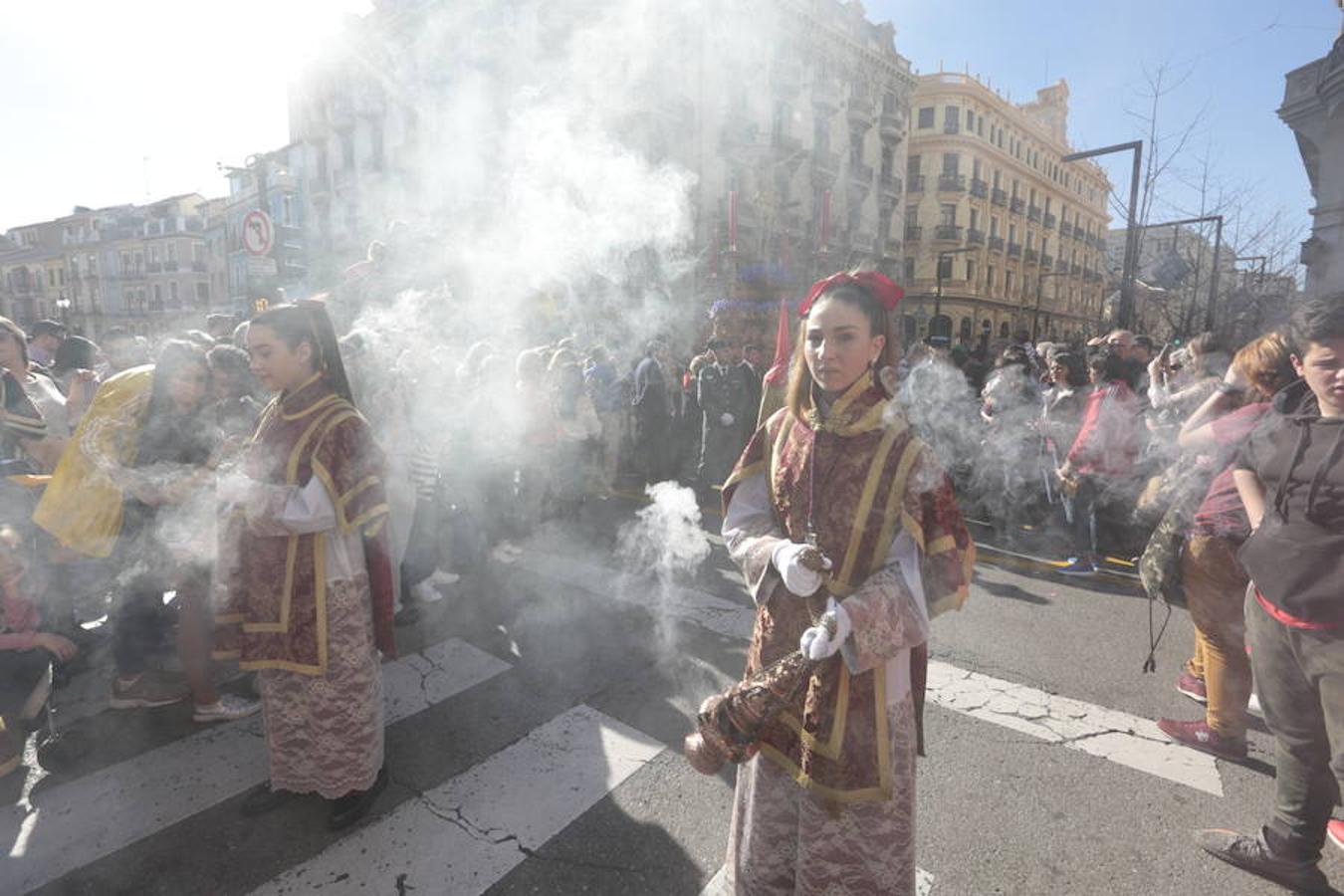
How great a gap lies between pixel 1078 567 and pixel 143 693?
6412 mm

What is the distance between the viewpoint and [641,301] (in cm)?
2322

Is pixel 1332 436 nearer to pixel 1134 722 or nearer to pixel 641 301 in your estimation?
pixel 1134 722

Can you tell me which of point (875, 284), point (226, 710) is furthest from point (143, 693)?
point (875, 284)

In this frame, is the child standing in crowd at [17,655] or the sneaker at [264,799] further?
the child standing in crowd at [17,655]

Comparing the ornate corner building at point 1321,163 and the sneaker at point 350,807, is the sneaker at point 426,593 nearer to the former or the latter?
the sneaker at point 350,807

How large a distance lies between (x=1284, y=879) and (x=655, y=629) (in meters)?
2.97

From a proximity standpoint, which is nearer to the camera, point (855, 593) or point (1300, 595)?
point (855, 593)

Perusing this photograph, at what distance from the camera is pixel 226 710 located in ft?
11.0

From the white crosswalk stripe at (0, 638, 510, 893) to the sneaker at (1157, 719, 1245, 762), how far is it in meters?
3.50

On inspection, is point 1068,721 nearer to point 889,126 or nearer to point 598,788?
point 598,788

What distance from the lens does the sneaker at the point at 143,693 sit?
11.2 feet

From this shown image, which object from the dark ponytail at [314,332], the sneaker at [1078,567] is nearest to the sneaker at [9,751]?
the dark ponytail at [314,332]

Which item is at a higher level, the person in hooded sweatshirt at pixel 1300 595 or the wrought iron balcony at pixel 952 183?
the wrought iron balcony at pixel 952 183

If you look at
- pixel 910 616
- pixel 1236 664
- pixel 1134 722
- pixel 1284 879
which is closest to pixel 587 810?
pixel 910 616
